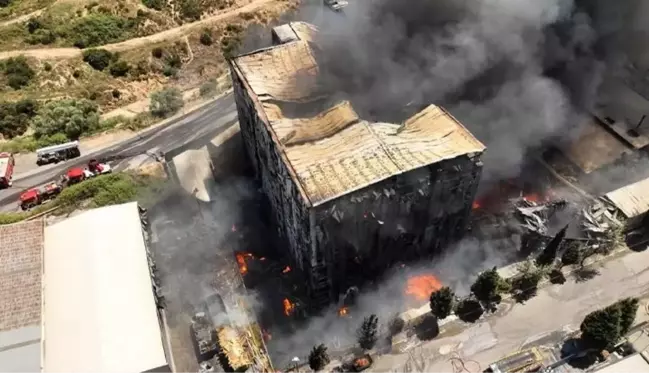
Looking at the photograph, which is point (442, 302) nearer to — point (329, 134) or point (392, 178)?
point (392, 178)

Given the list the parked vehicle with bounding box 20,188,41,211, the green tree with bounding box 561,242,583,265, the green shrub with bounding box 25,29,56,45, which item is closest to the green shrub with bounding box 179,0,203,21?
the green shrub with bounding box 25,29,56,45

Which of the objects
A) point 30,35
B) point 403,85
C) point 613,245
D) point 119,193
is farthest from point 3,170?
point 613,245

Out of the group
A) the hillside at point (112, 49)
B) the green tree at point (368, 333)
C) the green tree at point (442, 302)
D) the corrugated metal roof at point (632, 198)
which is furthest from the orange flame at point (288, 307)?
the hillside at point (112, 49)

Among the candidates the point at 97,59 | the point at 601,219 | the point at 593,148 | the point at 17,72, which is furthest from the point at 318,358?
the point at 17,72

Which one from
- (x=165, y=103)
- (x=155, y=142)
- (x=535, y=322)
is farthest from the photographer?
Answer: (x=165, y=103)

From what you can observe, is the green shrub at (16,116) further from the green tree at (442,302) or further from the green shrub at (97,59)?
the green tree at (442,302)
